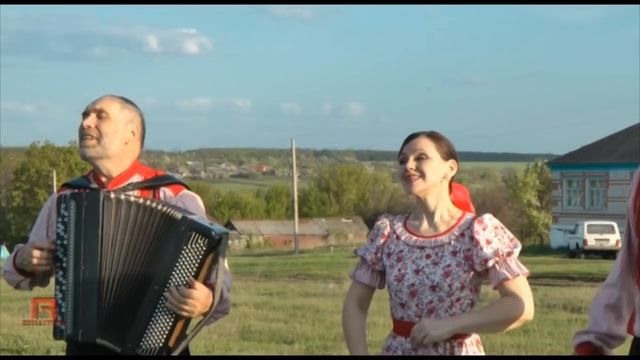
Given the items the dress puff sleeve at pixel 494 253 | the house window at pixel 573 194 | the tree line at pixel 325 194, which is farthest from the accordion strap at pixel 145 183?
the house window at pixel 573 194

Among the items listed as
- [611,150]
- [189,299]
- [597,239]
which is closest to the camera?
[189,299]

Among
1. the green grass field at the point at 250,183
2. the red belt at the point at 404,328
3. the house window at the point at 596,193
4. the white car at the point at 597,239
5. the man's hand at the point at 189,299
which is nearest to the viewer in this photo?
the man's hand at the point at 189,299

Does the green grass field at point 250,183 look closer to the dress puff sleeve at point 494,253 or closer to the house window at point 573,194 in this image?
the house window at point 573,194

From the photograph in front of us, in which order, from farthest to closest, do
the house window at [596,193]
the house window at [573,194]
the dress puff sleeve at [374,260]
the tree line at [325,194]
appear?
the tree line at [325,194]
the house window at [573,194]
the house window at [596,193]
the dress puff sleeve at [374,260]

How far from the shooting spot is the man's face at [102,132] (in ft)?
14.1

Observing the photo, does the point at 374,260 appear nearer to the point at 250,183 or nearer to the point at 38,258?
the point at 38,258

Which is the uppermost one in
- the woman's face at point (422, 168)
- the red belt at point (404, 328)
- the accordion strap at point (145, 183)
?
the woman's face at point (422, 168)

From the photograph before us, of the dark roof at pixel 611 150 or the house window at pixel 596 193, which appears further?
the house window at pixel 596 193

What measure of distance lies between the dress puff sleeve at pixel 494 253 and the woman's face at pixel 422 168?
0.20m

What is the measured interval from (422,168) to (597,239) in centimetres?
3378

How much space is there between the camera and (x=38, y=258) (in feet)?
14.0

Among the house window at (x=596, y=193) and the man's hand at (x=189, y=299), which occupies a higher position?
the man's hand at (x=189, y=299)

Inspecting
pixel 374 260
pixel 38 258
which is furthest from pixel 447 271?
pixel 38 258

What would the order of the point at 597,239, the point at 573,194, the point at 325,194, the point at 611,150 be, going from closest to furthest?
the point at 597,239, the point at 611,150, the point at 573,194, the point at 325,194
